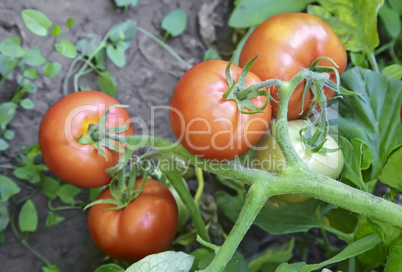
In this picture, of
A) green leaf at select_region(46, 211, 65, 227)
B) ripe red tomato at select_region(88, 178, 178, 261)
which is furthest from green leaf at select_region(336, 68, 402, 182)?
green leaf at select_region(46, 211, 65, 227)

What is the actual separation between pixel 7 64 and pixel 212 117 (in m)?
0.49

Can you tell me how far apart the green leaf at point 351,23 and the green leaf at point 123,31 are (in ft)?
1.23

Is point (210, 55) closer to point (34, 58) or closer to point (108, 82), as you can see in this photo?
point (108, 82)

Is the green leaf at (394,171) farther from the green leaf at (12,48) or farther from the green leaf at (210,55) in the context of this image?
the green leaf at (12,48)

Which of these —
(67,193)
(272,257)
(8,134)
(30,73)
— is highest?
(30,73)

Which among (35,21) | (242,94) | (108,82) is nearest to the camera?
(242,94)

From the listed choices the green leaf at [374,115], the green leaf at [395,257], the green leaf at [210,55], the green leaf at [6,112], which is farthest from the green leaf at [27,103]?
the green leaf at [395,257]

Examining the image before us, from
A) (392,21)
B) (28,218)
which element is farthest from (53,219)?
(392,21)

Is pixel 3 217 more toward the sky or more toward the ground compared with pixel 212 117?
more toward the ground

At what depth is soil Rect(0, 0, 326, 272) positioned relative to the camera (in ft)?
2.88

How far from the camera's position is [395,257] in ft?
2.02

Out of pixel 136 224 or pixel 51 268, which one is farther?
pixel 51 268

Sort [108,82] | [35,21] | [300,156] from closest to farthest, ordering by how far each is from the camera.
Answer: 1. [300,156]
2. [35,21]
3. [108,82]

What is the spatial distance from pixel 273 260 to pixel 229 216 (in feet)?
0.38
